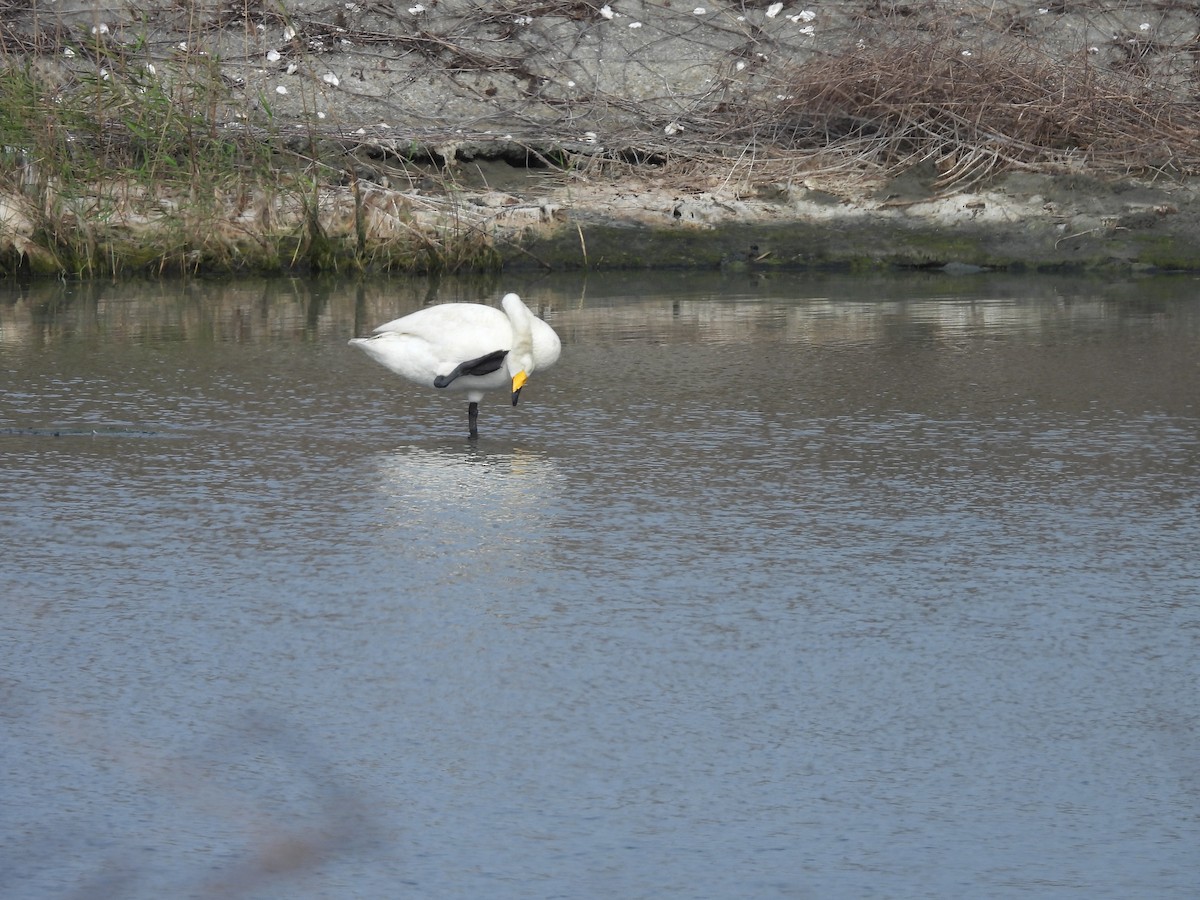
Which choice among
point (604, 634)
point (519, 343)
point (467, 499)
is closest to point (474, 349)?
point (519, 343)

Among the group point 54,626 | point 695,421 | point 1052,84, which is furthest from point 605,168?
point 54,626

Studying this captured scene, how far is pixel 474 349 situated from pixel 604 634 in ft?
6.68

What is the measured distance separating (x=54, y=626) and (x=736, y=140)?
30.7ft

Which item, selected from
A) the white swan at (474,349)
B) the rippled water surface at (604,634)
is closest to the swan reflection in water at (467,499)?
the rippled water surface at (604,634)

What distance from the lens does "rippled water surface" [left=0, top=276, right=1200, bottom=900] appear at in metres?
2.67

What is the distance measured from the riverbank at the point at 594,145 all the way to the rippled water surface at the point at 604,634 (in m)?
3.94

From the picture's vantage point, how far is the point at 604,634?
366 centimetres

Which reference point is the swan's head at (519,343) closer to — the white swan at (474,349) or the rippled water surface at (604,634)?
the white swan at (474,349)

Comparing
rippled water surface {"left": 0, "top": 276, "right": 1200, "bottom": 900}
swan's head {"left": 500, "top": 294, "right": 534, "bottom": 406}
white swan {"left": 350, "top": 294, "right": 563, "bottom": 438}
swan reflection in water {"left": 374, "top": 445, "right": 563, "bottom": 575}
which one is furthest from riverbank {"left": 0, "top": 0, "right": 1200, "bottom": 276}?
swan reflection in water {"left": 374, "top": 445, "right": 563, "bottom": 575}

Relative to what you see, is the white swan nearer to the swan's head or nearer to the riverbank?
the swan's head

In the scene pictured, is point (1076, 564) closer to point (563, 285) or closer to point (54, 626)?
point (54, 626)

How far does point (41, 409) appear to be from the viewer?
611cm

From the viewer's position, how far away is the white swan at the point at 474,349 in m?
5.55

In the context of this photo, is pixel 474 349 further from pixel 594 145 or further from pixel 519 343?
pixel 594 145
